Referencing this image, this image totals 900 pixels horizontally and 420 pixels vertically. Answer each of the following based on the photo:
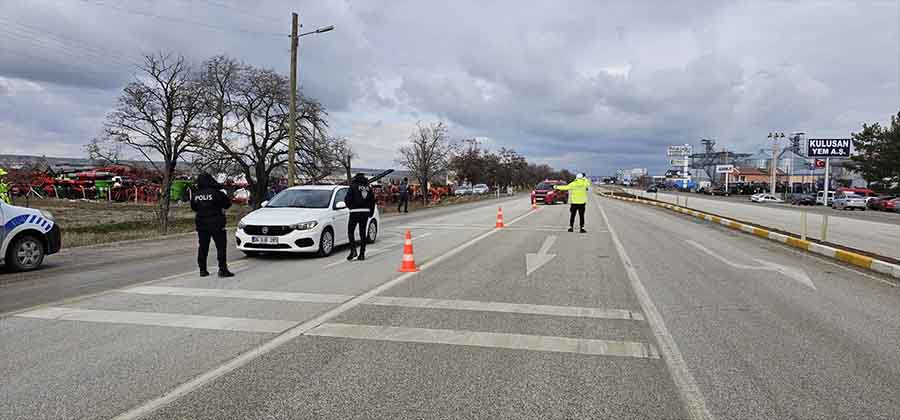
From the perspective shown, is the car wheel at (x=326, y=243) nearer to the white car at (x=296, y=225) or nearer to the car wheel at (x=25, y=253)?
the white car at (x=296, y=225)

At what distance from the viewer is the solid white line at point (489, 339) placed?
499 centimetres

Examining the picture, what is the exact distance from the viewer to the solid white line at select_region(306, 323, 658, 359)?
4.99 meters

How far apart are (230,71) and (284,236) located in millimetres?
27715

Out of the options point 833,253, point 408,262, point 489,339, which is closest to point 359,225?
point 408,262

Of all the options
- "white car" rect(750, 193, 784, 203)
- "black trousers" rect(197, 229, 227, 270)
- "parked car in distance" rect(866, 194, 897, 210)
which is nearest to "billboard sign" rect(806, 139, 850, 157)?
"white car" rect(750, 193, 784, 203)

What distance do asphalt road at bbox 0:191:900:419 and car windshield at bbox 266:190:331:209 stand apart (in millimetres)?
3062

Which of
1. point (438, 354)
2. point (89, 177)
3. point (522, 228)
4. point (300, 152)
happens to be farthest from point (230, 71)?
point (438, 354)

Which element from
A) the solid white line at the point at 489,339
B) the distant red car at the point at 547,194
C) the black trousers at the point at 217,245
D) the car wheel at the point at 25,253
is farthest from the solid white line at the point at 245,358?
the distant red car at the point at 547,194

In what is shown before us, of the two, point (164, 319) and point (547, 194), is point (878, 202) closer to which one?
point (547, 194)

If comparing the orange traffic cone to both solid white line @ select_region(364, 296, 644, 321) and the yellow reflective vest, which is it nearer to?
solid white line @ select_region(364, 296, 644, 321)

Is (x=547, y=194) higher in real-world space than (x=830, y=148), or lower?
lower

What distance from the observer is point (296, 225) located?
1066 cm

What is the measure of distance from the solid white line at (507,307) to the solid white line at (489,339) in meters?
1.01

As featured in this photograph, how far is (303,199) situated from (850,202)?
48518mm
